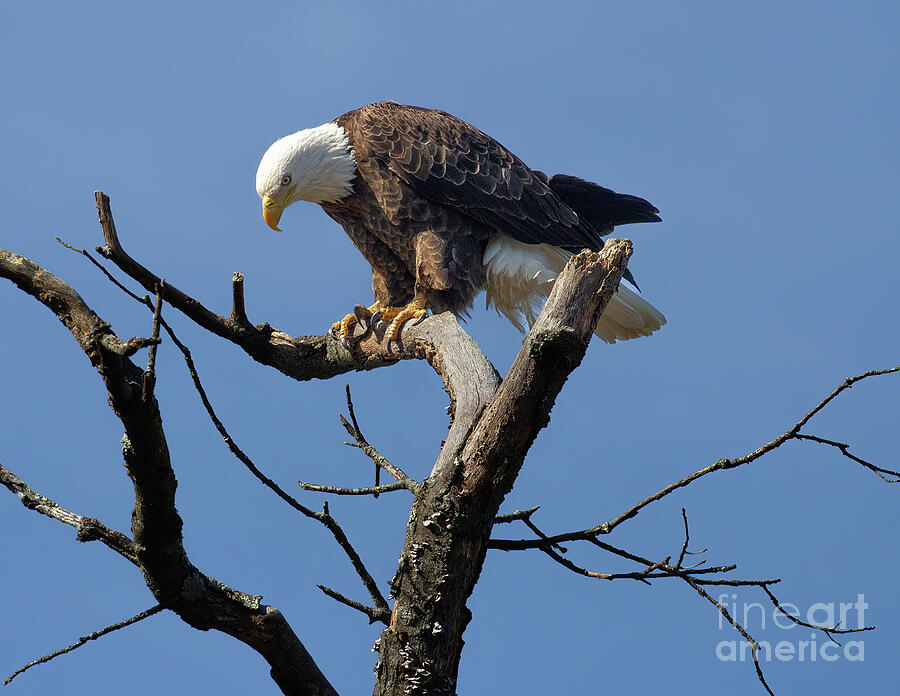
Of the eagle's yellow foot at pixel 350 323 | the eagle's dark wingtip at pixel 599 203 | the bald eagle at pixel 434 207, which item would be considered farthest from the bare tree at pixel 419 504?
the eagle's dark wingtip at pixel 599 203

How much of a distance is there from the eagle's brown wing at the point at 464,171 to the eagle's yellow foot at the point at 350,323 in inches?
29.5

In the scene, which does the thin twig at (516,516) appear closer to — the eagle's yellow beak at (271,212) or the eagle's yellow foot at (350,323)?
the eagle's yellow foot at (350,323)

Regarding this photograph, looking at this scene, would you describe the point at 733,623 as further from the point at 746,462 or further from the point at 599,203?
the point at 599,203

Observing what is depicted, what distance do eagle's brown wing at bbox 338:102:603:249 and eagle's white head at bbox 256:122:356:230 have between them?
0.37 ft

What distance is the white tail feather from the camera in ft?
15.6

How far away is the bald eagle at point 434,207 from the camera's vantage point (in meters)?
4.61

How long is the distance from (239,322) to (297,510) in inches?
62.5

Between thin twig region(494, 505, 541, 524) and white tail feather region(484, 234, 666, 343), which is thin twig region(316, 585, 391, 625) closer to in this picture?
thin twig region(494, 505, 541, 524)

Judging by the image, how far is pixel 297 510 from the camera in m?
2.61

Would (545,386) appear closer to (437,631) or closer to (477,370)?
A: (477,370)

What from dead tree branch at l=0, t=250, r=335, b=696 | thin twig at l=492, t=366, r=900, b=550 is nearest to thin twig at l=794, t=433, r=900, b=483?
thin twig at l=492, t=366, r=900, b=550

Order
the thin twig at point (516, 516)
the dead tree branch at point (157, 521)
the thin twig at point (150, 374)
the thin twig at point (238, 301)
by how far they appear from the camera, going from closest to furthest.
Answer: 1. the thin twig at point (150, 374)
2. the dead tree branch at point (157, 521)
3. the thin twig at point (516, 516)
4. the thin twig at point (238, 301)

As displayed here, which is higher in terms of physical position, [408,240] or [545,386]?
[408,240]

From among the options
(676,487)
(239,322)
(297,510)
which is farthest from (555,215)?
(297,510)
